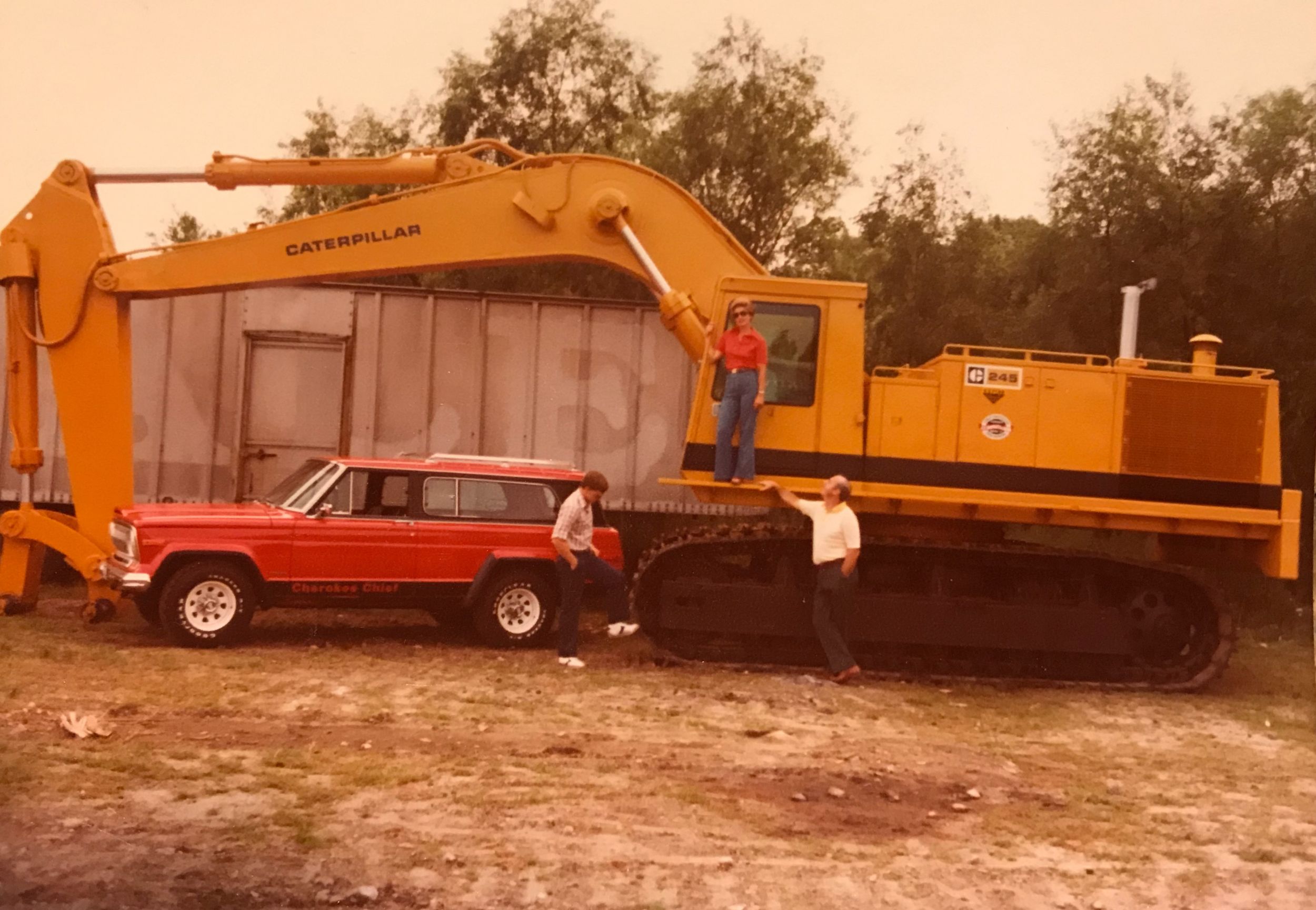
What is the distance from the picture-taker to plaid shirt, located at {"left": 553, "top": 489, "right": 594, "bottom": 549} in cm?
971

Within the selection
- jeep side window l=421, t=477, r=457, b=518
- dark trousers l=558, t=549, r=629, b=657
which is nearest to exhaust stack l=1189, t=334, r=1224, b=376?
dark trousers l=558, t=549, r=629, b=657

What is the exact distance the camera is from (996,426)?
9.52 m

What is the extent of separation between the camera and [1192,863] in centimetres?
550

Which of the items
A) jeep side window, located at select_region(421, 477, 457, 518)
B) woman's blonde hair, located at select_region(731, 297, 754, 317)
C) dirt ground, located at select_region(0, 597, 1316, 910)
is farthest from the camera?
jeep side window, located at select_region(421, 477, 457, 518)

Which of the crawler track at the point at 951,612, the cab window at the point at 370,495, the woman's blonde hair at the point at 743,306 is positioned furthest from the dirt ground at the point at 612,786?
the woman's blonde hair at the point at 743,306

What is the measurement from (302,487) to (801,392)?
468 centimetres

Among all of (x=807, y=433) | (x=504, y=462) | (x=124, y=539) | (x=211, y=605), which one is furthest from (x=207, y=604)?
(x=807, y=433)

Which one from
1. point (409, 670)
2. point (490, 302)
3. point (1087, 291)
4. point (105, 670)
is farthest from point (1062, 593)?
point (105, 670)

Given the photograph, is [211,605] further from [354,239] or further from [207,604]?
[354,239]

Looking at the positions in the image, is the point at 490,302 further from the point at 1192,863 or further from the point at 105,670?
the point at 1192,863

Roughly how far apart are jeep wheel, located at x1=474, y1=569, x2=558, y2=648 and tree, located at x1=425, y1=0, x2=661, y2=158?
395 cm

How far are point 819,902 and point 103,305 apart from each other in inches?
338

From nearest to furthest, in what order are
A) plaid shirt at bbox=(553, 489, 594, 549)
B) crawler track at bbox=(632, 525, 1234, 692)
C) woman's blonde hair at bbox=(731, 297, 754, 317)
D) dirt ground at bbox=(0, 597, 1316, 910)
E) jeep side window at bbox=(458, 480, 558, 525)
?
1. dirt ground at bbox=(0, 597, 1316, 910)
2. woman's blonde hair at bbox=(731, 297, 754, 317)
3. plaid shirt at bbox=(553, 489, 594, 549)
4. crawler track at bbox=(632, 525, 1234, 692)
5. jeep side window at bbox=(458, 480, 558, 525)

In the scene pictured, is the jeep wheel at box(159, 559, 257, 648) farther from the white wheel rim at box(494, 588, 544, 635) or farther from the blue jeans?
the blue jeans
